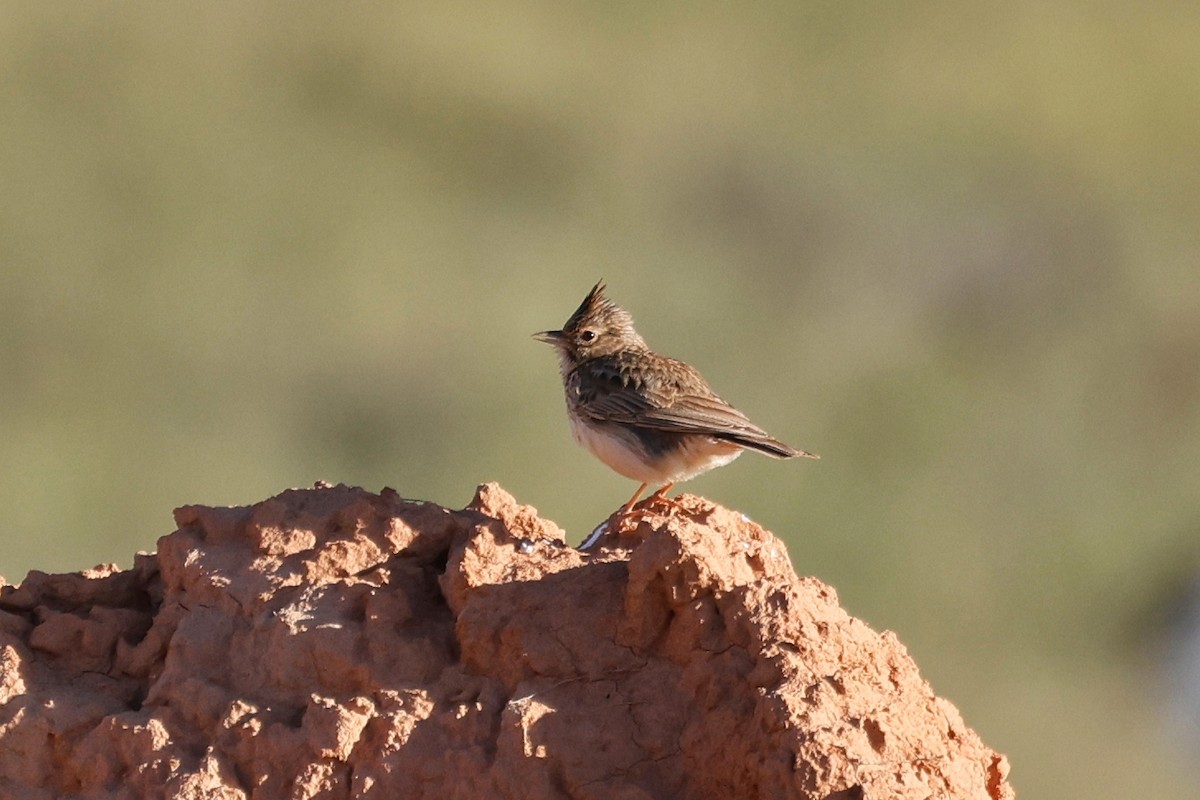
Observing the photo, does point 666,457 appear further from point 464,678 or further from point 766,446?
point 464,678

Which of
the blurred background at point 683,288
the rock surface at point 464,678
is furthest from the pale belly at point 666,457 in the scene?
the blurred background at point 683,288

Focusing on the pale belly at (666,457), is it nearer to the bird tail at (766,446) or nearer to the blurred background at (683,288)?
the bird tail at (766,446)

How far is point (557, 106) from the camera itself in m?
35.2

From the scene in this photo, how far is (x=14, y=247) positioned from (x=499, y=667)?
22.8 metres

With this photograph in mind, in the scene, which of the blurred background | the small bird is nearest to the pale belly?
the small bird

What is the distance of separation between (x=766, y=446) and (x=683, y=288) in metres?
19.8

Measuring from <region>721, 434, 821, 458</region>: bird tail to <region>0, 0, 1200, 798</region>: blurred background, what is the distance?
11033 mm

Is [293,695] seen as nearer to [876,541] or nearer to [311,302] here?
[876,541]

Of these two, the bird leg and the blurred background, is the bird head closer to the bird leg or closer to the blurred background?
the bird leg

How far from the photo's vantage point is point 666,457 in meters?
9.81

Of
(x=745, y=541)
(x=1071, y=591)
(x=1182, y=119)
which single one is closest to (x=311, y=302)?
(x=1071, y=591)

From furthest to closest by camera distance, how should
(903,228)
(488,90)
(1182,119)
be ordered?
(1182,119) → (488,90) → (903,228)

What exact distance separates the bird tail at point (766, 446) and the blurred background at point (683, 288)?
11.0 m

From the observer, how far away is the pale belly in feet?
32.0
